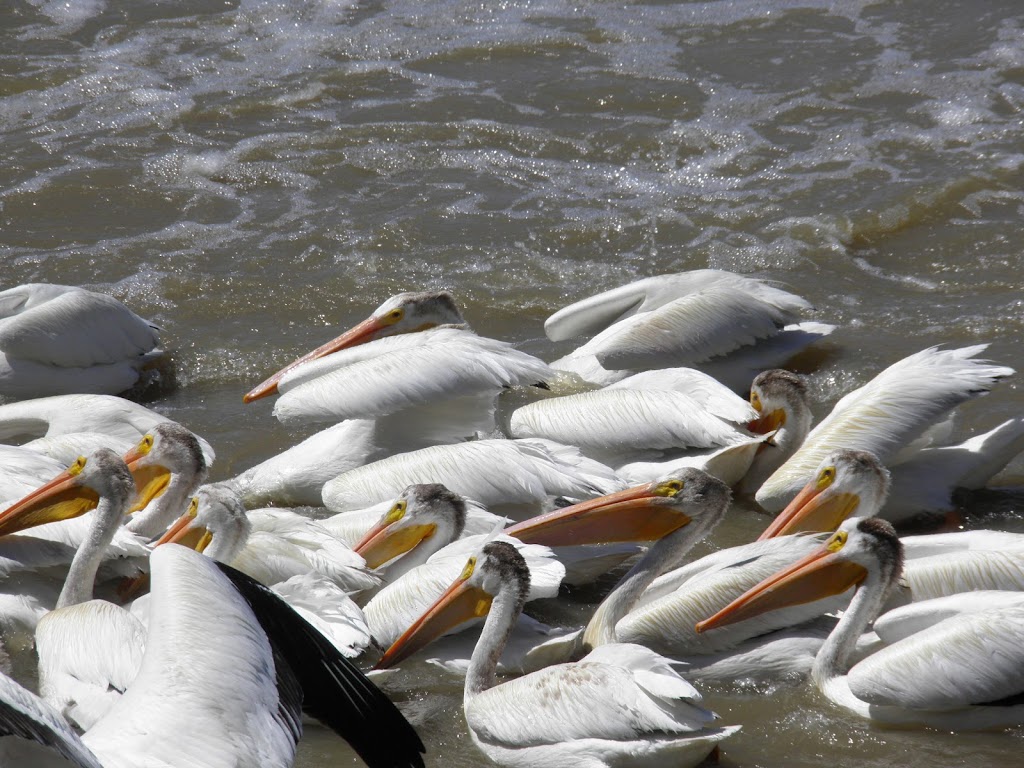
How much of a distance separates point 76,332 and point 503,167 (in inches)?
136

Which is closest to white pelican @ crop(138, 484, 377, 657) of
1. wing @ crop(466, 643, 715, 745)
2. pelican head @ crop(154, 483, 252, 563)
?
pelican head @ crop(154, 483, 252, 563)

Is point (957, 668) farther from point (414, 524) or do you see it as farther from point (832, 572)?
point (414, 524)

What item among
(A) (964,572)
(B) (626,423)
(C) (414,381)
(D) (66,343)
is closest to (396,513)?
(C) (414,381)

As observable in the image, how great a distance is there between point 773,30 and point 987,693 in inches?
313

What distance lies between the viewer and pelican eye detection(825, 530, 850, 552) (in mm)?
3355

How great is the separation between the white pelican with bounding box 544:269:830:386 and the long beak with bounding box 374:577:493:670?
171 centimetres

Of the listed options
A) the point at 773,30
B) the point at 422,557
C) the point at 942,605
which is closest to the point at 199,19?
the point at 773,30

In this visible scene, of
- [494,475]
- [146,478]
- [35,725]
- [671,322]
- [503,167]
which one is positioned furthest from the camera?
[503,167]

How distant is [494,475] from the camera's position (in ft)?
13.4

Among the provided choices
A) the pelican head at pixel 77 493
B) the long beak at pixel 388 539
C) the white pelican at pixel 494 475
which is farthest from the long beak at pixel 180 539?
the white pelican at pixel 494 475

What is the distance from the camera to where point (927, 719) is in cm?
310

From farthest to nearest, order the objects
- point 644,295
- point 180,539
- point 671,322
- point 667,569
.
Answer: point 644,295 < point 671,322 < point 180,539 < point 667,569

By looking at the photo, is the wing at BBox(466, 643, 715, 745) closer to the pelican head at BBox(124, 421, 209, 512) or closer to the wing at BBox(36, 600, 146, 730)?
the wing at BBox(36, 600, 146, 730)

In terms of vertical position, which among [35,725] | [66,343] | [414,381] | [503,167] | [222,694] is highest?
[35,725]
